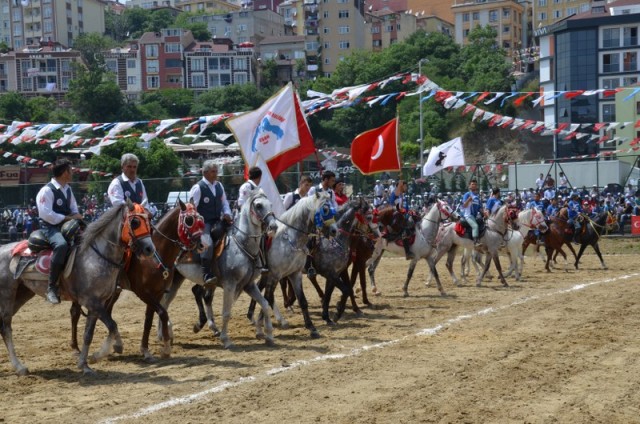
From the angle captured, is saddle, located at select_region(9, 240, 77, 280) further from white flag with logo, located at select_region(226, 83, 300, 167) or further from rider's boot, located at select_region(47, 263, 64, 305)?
white flag with logo, located at select_region(226, 83, 300, 167)

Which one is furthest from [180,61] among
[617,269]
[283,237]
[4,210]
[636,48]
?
[283,237]

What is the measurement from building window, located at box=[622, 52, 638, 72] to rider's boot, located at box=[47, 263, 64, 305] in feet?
241

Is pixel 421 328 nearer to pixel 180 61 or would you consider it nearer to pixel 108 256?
pixel 108 256

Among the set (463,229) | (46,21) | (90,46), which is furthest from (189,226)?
(46,21)

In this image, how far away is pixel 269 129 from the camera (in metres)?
16.6

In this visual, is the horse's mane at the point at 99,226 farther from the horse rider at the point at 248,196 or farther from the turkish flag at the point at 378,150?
the turkish flag at the point at 378,150

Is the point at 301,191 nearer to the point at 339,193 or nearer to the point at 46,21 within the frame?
the point at 339,193

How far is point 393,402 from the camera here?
8.58 m

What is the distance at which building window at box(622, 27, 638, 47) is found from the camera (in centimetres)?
7531

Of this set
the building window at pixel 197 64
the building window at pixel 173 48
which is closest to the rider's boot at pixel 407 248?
the building window at pixel 197 64

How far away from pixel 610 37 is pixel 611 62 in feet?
7.52

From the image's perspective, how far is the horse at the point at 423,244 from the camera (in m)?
18.7

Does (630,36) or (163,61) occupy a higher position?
(163,61)

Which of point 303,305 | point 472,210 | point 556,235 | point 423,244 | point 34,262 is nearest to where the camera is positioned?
point 34,262
